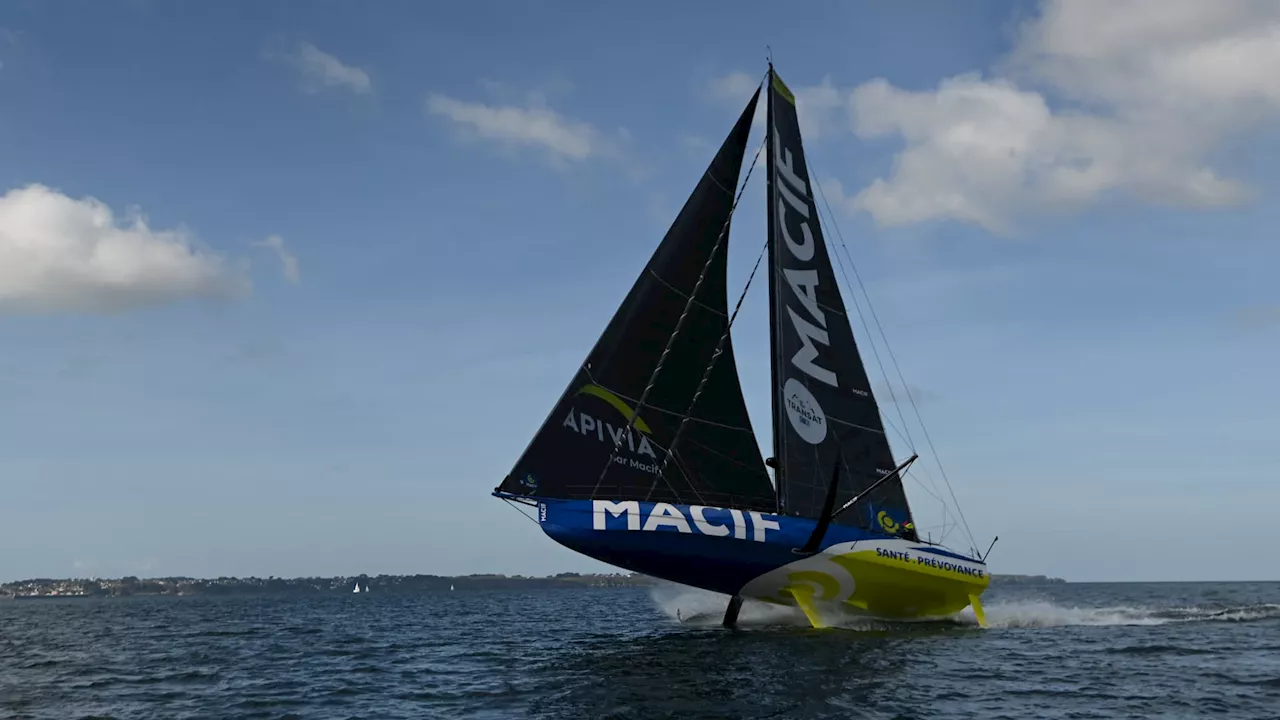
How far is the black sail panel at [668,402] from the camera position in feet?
77.2

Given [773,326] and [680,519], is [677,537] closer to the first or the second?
[680,519]

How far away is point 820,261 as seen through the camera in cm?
2792

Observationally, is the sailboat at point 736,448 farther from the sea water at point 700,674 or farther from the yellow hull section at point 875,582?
the sea water at point 700,674

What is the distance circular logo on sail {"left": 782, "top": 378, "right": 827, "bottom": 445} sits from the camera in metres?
25.9

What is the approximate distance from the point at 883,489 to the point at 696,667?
32.8ft

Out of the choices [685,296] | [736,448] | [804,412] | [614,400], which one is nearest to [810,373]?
[804,412]

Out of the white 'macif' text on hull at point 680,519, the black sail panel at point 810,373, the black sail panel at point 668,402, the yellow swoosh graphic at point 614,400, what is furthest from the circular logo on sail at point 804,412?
the yellow swoosh graphic at point 614,400

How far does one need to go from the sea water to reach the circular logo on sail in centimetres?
515

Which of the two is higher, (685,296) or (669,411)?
(685,296)

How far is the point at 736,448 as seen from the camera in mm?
25594

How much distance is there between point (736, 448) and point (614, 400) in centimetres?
368

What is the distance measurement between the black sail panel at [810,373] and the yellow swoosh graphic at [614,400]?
3.80 m

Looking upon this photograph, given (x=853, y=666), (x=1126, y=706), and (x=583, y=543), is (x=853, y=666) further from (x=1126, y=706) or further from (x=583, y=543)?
(x=583, y=543)

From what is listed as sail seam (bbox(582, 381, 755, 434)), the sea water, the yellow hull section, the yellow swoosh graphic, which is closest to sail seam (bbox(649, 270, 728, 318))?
sail seam (bbox(582, 381, 755, 434))
